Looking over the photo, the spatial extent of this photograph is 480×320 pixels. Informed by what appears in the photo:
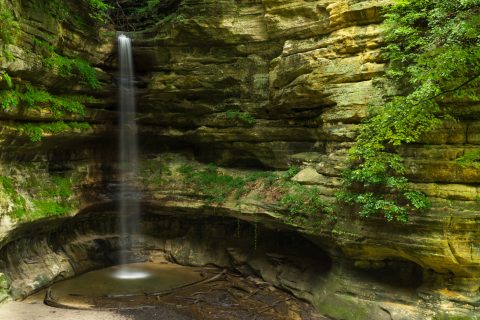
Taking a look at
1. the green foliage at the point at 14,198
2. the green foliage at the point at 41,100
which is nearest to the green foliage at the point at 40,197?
the green foliage at the point at 14,198

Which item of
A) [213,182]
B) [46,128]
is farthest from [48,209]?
[213,182]

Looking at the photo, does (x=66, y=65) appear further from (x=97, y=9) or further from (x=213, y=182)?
(x=213, y=182)

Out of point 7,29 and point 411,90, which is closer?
point 411,90

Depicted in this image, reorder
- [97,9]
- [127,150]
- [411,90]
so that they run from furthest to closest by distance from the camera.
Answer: [127,150] < [97,9] < [411,90]

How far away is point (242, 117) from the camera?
48.5ft

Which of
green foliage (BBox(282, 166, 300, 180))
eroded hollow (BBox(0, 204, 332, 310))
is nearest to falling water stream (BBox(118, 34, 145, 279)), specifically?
eroded hollow (BBox(0, 204, 332, 310))

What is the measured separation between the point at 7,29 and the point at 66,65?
8.20 ft

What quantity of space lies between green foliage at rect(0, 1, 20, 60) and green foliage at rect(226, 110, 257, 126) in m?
7.41

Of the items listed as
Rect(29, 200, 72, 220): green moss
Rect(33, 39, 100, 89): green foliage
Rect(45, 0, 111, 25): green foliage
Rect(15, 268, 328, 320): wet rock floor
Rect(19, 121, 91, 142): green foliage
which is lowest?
Rect(15, 268, 328, 320): wet rock floor

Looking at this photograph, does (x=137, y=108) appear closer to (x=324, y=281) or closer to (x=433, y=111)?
(x=324, y=281)

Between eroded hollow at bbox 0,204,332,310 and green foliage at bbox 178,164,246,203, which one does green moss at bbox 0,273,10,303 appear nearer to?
eroded hollow at bbox 0,204,332,310

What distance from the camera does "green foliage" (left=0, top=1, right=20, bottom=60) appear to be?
989 cm

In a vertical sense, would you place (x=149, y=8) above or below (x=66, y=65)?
above

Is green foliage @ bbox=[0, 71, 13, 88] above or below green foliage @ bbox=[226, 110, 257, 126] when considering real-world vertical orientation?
above
